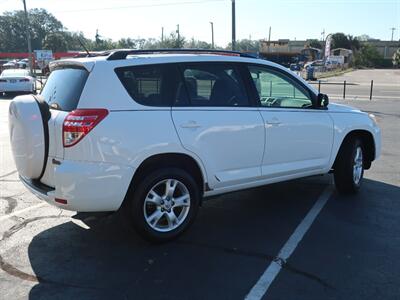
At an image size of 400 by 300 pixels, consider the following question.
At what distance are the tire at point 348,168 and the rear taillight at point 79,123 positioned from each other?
348 centimetres

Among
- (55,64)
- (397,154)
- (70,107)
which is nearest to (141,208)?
(70,107)

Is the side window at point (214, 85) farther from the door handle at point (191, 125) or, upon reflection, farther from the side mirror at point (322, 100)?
the side mirror at point (322, 100)

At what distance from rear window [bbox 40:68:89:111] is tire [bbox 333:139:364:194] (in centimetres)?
359

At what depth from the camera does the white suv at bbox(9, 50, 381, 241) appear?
13.5 feet

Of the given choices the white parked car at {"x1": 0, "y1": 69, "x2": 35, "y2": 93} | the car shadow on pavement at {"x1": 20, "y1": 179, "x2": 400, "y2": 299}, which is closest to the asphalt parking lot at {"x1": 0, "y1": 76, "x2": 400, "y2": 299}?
the car shadow on pavement at {"x1": 20, "y1": 179, "x2": 400, "y2": 299}

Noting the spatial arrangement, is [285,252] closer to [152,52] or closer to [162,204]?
[162,204]

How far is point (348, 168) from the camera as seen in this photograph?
6.17 metres

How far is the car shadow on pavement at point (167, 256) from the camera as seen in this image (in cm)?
368

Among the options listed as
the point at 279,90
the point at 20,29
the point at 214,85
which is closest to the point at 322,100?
the point at 279,90

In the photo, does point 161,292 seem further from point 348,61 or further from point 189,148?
point 348,61

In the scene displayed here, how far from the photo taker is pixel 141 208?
4410mm

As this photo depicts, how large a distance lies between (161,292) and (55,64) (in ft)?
8.75

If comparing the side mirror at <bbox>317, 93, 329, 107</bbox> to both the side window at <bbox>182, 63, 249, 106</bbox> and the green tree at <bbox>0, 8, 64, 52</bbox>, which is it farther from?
the green tree at <bbox>0, 8, 64, 52</bbox>

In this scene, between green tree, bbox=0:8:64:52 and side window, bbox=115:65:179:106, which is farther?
green tree, bbox=0:8:64:52
